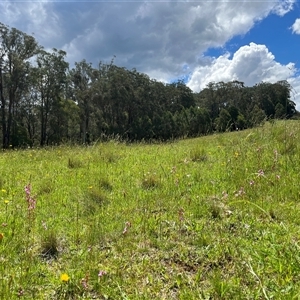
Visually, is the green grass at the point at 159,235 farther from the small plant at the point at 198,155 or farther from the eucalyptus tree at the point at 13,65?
the eucalyptus tree at the point at 13,65

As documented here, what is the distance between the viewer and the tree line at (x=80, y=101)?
32.6 meters

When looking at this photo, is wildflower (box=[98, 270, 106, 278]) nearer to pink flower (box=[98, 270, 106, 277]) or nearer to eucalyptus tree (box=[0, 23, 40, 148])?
pink flower (box=[98, 270, 106, 277])

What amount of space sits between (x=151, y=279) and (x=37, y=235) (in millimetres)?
1273

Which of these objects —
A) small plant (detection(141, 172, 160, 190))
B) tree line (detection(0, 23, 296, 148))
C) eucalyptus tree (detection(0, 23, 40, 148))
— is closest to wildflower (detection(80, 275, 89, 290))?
small plant (detection(141, 172, 160, 190))

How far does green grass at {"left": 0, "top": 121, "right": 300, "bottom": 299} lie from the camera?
78.4 inches

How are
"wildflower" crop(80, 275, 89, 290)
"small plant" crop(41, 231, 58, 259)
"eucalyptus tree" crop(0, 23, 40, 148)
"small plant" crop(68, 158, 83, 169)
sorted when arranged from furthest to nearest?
"eucalyptus tree" crop(0, 23, 40, 148)
"small plant" crop(68, 158, 83, 169)
"small plant" crop(41, 231, 58, 259)
"wildflower" crop(80, 275, 89, 290)

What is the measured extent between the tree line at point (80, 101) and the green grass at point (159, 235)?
2272cm


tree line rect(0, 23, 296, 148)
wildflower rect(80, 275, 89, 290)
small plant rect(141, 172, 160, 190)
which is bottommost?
wildflower rect(80, 275, 89, 290)

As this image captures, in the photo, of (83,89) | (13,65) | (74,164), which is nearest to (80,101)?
(83,89)

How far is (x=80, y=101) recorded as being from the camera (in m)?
47.3

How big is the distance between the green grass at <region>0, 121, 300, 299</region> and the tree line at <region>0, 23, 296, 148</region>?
74.5ft

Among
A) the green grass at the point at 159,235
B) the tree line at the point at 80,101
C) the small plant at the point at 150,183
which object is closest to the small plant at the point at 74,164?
the green grass at the point at 159,235

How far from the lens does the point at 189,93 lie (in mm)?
69938

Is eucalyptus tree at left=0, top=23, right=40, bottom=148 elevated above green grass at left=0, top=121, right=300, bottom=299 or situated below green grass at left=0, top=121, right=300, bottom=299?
above
